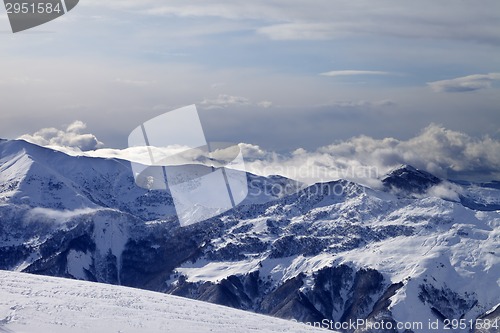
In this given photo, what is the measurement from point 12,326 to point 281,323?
55988 millimetres

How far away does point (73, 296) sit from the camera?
16700 cm

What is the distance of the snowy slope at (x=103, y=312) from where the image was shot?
495 ft

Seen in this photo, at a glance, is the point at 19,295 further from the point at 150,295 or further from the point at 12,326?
the point at 150,295

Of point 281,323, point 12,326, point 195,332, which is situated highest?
point 12,326

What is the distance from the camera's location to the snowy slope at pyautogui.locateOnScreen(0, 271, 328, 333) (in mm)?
150750

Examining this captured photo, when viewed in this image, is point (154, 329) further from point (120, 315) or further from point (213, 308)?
point (213, 308)

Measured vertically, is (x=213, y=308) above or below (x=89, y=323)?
below

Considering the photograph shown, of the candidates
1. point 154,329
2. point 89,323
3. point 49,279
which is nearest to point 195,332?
point 154,329

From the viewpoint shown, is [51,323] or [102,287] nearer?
[51,323]

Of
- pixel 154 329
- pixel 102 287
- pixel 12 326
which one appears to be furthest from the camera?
pixel 102 287

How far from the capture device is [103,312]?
15962 centimetres

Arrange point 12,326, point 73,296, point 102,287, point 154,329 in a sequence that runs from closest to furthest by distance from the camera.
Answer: point 12,326
point 154,329
point 73,296
point 102,287

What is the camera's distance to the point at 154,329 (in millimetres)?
155125

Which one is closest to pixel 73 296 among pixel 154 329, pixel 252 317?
pixel 154 329
